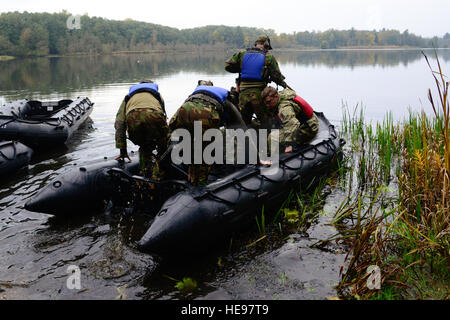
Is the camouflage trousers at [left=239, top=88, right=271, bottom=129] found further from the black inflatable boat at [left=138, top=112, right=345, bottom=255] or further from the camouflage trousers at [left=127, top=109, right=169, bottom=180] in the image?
the camouflage trousers at [left=127, top=109, right=169, bottom=180]

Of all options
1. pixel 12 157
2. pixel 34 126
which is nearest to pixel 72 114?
pixel 34 126

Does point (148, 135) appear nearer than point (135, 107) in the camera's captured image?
No

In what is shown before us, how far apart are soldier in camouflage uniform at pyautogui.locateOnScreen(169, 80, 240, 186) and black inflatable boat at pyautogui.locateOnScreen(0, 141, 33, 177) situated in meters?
3.57

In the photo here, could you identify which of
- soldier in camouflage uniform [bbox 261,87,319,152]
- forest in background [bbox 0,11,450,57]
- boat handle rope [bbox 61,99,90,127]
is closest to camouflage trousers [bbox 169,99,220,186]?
soldier in camouflage uniform [bbox 261,87,319,152]

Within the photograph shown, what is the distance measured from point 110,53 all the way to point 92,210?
64.7 metres

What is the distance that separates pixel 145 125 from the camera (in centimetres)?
413

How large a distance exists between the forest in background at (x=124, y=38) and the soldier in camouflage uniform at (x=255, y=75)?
3774 centimetres

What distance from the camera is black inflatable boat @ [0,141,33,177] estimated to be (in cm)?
596

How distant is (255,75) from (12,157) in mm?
4437

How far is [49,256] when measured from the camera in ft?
12.5

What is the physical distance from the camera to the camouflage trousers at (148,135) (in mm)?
4105

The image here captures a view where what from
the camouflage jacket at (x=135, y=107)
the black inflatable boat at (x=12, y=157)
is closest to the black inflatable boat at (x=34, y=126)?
the black inflatable boat at (x=12, y=157)

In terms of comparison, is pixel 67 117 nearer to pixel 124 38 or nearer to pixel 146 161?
pixel 146 161
